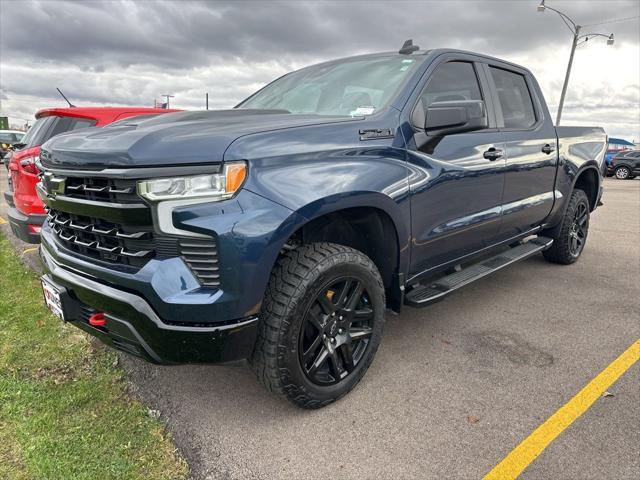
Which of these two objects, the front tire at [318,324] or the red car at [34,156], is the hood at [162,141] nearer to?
the front tire at [318,324]

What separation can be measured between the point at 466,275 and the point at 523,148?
1.20 m

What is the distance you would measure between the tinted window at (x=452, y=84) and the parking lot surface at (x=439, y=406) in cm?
164

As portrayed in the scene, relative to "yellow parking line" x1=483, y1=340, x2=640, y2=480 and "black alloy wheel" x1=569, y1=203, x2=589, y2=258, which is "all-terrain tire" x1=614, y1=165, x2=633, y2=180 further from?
"yellow parking line" x1=483, y1=340, x2=640, y2=480

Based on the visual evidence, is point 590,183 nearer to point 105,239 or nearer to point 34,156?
point 105,239

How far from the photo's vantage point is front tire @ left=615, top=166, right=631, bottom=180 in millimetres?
22688

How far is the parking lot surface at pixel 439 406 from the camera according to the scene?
2.18m

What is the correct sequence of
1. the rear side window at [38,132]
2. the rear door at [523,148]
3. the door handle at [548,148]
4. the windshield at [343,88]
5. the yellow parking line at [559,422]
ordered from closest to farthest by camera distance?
the yellow parking line at [559,422] → the windshield at [343,88] → the rear door at [523,148] → the door handle at [548,148] → the rear side window at [38,132]

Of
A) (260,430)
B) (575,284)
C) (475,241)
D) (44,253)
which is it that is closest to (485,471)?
(260,430)

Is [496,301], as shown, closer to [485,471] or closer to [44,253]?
[485,471]

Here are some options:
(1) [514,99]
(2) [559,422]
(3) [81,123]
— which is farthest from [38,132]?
(2) [559,422]

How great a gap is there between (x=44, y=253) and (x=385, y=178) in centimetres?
194

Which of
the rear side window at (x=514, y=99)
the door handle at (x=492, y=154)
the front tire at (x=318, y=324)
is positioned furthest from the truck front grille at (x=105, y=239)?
the rear side window at (x=514, y=99)

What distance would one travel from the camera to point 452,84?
10.9 ft

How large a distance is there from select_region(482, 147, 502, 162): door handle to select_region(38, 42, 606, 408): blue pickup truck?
0.6 inches
